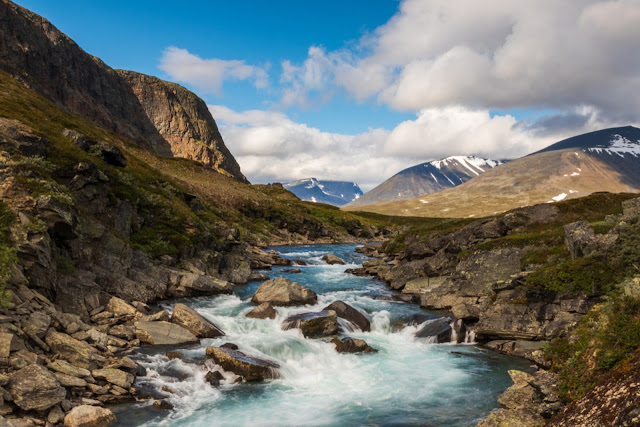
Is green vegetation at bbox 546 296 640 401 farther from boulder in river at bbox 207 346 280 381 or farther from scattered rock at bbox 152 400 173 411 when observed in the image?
scattered rock at bbox 152 400 173 411

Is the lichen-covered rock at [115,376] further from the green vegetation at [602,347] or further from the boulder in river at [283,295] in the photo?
the green vegetation at [602,347]

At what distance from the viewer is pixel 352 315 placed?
28000mm

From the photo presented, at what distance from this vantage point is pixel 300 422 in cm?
1513

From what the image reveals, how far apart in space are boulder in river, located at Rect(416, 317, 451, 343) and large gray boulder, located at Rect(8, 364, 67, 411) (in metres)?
20.7

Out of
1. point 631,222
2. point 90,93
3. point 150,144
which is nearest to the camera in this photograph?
point 631,222

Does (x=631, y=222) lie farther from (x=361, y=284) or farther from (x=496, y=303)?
(x=361, y=284)

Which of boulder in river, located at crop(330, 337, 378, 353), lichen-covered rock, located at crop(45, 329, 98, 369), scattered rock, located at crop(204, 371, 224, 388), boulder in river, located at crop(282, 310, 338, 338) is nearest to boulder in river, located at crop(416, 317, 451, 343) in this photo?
boulder in river, located at crop(330, 337, 378, 353)

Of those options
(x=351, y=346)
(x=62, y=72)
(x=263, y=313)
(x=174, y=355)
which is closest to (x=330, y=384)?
(x=351, y=346)

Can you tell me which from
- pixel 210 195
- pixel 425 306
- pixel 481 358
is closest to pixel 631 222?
pixel 481 358

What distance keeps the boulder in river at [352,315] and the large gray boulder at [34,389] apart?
18.0 meters

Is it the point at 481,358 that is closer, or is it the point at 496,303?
the point at 481,358

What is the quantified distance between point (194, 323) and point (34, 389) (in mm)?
10532

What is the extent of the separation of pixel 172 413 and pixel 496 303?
67.9ft

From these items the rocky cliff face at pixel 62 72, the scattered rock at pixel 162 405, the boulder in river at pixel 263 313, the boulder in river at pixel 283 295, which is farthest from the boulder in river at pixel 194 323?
the rocky cliff face at pixel 62 72
